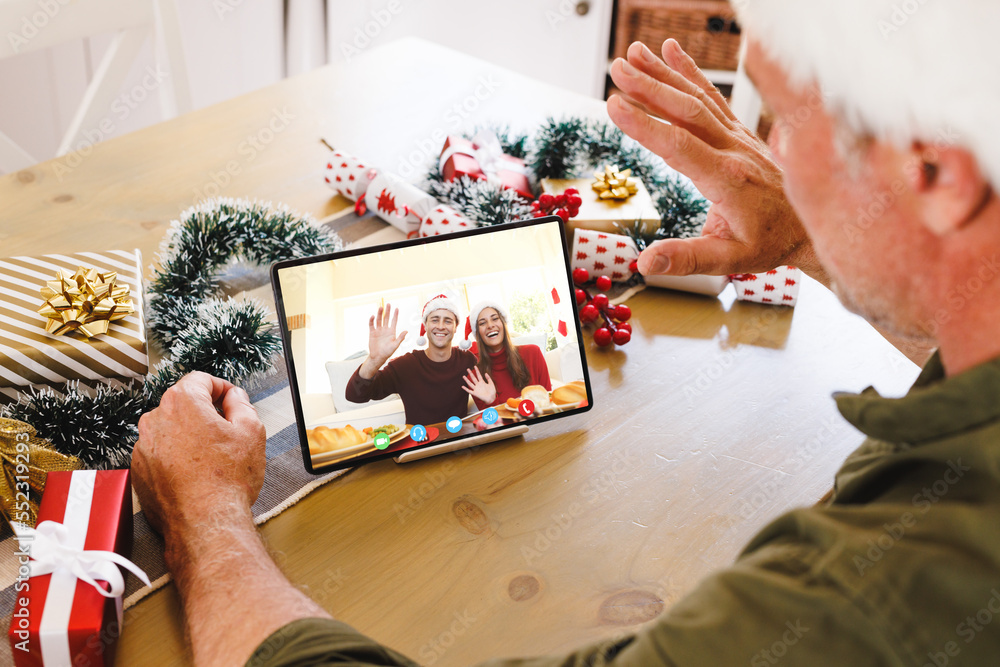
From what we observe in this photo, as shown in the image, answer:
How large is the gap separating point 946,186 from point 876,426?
0.56 feet

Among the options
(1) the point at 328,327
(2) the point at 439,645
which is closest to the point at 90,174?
(1) the point at 328,327

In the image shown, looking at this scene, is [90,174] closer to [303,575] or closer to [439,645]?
[303,575]

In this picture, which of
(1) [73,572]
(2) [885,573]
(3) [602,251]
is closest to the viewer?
(2) [885,573]

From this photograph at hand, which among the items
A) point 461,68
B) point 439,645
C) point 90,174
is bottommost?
point 439,645

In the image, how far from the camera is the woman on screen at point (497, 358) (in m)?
0.85

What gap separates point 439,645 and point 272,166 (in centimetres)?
101

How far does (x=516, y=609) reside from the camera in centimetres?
70

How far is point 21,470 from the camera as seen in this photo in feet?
2.38

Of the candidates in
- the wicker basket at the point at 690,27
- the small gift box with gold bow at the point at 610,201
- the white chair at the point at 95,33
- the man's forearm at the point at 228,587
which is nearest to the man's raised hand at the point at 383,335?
Answer: the man's forearm at the point at 228,587

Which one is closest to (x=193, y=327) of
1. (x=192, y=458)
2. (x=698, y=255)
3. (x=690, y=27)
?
(x=192, y=458)

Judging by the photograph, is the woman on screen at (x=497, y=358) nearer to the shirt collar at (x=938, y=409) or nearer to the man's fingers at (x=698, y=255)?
the man's fingers at (x=698, y=255)

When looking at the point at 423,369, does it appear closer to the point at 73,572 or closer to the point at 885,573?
the point at 73,572

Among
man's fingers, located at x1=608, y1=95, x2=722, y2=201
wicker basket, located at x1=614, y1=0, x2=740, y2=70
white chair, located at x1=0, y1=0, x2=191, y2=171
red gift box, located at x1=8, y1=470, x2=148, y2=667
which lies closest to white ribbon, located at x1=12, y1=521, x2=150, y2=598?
red gift box, located at x1=8, y1=470, x2=148, y2=667

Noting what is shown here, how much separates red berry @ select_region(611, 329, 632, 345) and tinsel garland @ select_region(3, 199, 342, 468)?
1.48 feet
